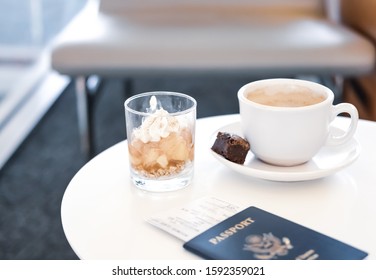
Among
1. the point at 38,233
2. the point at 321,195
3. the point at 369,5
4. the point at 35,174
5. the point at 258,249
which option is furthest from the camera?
the point at 35,174

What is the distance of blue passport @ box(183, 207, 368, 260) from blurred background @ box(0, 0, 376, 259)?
0.69 m

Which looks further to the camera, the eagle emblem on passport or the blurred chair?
the blurred chair

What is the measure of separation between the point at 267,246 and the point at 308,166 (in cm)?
18

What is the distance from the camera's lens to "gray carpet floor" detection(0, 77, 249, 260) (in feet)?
4.26

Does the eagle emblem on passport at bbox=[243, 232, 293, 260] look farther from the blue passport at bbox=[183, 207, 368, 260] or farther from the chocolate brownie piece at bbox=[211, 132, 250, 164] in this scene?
the chocolate brownie piece at bbox=[211, 132, 250, 164]

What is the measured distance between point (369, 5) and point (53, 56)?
750 mm

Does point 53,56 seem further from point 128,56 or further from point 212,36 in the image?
point 212,36

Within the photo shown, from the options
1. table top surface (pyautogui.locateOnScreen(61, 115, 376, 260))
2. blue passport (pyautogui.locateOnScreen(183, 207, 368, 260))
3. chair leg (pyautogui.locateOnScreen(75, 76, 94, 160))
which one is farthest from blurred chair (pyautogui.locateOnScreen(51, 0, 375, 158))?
blue passport (pyautogui.locateOnScreen(183, 207, 368, 260))

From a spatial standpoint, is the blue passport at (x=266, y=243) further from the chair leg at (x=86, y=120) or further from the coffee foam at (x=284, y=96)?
the chair leg at (x=86, y=120)

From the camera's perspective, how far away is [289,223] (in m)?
0.65

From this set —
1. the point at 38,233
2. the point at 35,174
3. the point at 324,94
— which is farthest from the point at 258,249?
the point at 35,174

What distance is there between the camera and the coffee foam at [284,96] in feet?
2.56

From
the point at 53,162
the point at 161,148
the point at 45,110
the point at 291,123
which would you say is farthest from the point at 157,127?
the point at 45,110

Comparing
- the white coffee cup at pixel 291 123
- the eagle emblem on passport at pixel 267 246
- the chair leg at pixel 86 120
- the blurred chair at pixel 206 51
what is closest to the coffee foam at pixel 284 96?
the white coffee cup at pixel 291 123
